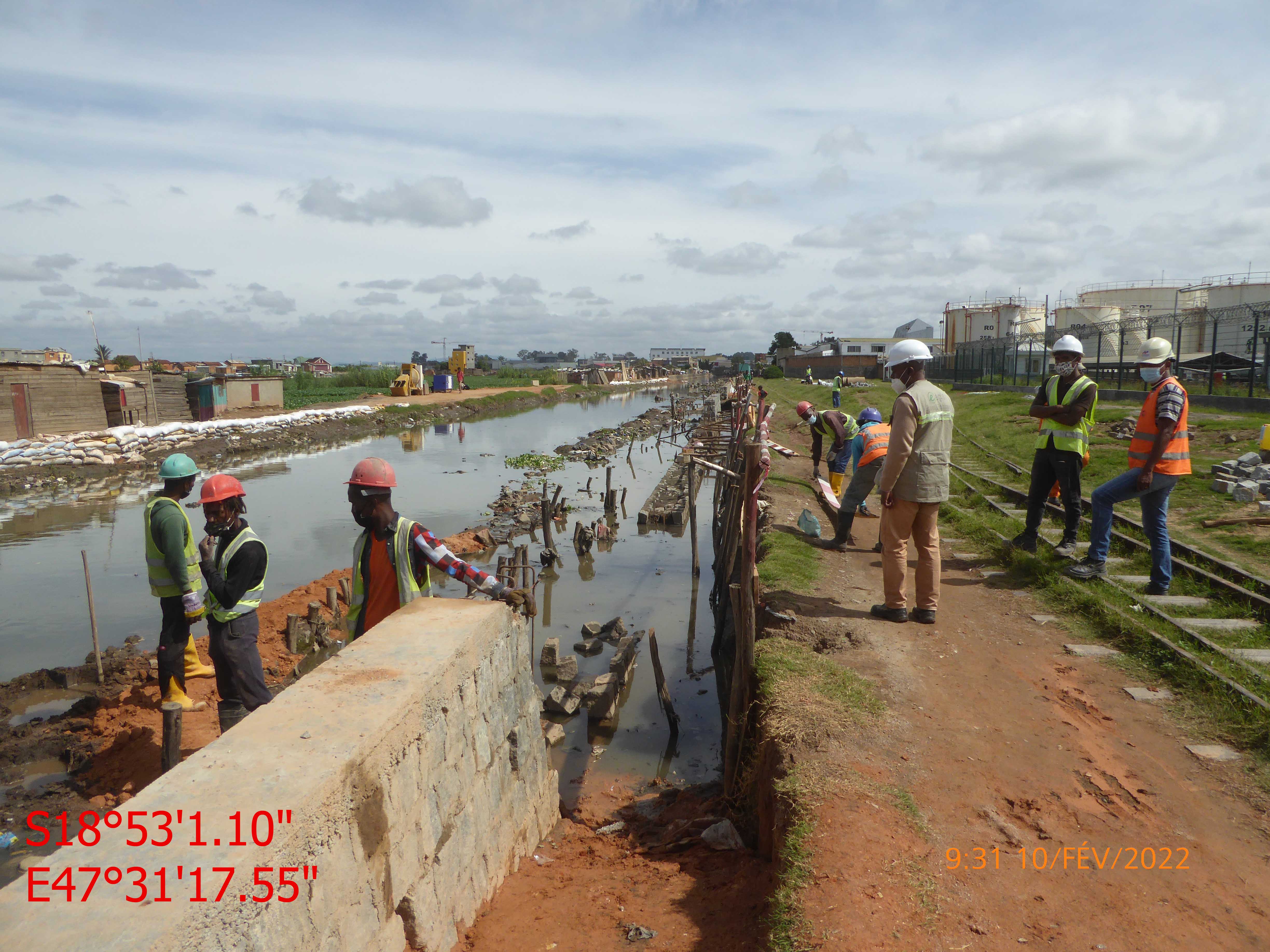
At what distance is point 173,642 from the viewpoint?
5207mm

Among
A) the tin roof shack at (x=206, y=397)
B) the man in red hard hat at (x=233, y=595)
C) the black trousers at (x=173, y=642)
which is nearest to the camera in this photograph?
the man in red hard hat at (x=233, y=595)

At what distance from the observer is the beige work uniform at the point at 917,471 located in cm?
518

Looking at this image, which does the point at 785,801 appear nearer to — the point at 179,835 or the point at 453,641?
the point at 453,641

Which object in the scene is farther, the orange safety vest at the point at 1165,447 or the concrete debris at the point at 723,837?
the orange safety vest at the point at 1165,447

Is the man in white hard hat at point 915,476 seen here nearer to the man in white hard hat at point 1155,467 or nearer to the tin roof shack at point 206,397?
the man in white hard hat at point 1155,467

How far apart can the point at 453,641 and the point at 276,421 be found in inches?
1344

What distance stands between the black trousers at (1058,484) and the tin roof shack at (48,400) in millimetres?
26489

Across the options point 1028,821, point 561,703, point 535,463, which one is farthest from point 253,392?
point 1028,821

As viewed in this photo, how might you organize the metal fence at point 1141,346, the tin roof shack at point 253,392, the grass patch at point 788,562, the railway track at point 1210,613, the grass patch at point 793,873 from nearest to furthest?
the grass patch at point 793,873
the railway track at point 1210,613
the grass patch at point 788,562
the metal fence at point 1141,346
the tin roof shack at point 253,392

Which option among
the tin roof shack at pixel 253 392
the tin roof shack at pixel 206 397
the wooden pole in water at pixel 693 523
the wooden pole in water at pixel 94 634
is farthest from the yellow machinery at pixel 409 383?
the wooden pole in water at pixel 94 634

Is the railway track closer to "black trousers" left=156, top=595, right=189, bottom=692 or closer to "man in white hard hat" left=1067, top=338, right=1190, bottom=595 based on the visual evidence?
"man in white hard hat" left=1067, top=338, right=1190, bottom=595

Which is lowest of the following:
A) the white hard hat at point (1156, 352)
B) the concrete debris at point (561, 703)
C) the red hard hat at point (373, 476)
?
the concrete debris at point (561, 703)

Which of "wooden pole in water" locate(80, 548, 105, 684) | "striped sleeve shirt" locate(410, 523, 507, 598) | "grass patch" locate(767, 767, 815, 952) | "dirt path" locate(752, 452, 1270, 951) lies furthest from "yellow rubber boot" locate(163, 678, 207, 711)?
"dirt path" locate(752, 452, 1270, 951)

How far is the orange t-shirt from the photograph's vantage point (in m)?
3.87
